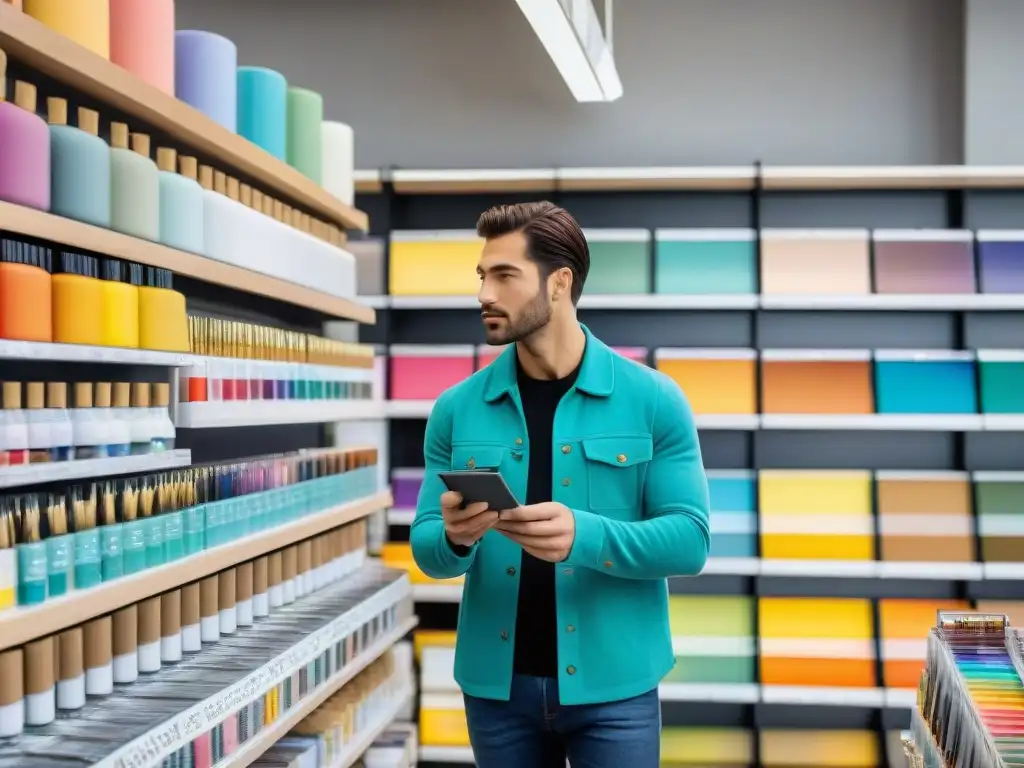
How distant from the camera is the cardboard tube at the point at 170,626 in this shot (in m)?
2.54

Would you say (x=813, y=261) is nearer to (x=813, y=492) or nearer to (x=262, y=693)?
(x=813, y=492)

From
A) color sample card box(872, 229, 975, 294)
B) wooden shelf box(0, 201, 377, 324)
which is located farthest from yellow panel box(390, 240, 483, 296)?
color sample card box(872, 229, 975, 294)

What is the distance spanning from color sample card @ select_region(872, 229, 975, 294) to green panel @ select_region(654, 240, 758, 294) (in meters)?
0.54

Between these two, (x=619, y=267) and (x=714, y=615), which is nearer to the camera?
(x=714, y=615)

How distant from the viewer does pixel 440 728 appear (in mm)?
4785

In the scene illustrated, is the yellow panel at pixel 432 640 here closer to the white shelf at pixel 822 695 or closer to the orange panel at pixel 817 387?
the white shelf at pixel 822 695

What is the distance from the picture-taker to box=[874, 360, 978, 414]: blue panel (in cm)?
467

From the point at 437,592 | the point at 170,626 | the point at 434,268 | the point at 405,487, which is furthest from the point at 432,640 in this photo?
the point at 170,626

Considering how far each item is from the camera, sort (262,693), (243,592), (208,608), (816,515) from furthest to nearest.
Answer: (816,515) < (243,592) < (208,608) < (262,693)

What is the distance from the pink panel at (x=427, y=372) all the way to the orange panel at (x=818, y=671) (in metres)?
1.78

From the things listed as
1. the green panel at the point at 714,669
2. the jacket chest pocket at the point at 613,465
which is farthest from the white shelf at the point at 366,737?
the jacket chest pocket at the point at 613,465

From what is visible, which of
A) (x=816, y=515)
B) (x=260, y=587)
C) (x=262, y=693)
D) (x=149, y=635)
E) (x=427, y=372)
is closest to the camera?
(x=149, y=635)

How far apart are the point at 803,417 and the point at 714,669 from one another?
1128 mm

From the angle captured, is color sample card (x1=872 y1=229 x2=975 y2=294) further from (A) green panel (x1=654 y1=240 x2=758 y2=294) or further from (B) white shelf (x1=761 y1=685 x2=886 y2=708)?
(B) white shelf (x1=761 y1=685 x2=886 y2=708)
